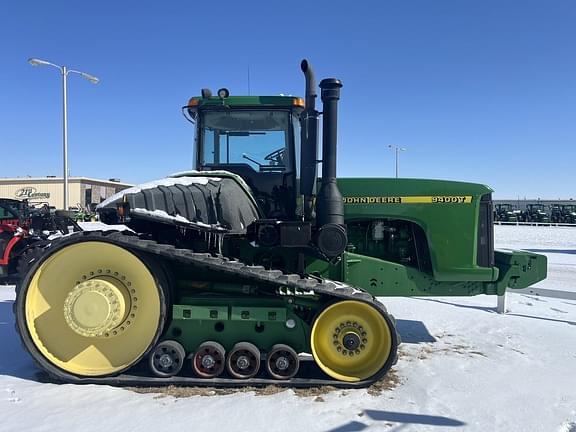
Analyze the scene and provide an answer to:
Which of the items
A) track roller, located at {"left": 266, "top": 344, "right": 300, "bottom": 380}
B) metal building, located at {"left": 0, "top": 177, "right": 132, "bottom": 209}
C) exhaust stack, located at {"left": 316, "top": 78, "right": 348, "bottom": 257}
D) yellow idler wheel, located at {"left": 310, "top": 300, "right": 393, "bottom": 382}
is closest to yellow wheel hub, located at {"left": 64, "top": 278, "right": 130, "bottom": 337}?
track roller, located at {"left": 266, "top": 344, "right": 300, "bottom": 380}

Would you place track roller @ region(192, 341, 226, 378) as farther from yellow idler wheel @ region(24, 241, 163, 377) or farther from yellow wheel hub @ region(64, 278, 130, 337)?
yellow wheel hub @ region(64, 278, 130, 337)

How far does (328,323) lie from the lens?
4.31 m

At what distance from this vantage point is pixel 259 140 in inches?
195

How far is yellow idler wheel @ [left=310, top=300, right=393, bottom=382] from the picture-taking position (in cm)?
425

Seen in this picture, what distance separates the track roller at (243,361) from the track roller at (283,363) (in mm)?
125

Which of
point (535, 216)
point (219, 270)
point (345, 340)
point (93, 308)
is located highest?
point (535, 216)

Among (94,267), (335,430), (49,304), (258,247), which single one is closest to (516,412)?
(335,430)

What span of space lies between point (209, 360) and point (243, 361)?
318mm

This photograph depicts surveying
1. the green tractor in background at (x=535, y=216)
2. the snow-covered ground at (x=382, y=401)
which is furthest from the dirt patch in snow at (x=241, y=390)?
the green tractor in background at (x=535, y=216)

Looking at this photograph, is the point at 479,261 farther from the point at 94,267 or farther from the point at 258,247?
the point at 94,267

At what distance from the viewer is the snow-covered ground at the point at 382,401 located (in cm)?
346

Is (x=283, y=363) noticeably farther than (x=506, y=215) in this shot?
No

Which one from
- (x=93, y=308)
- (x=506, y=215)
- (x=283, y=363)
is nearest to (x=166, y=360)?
(x=93, y=308)

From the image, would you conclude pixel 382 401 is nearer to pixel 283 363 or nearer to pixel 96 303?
pixel 283 363
